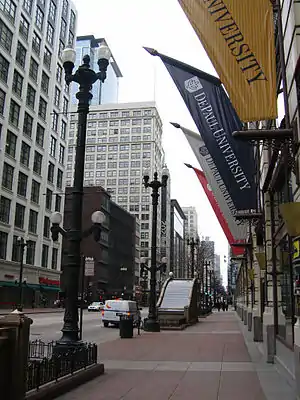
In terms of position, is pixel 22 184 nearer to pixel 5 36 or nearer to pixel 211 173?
pixel 5 36

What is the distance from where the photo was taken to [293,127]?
923 centimetres

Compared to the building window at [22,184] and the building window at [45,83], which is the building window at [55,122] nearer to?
the building window at [45,83]

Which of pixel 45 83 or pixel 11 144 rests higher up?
pixel 45 83

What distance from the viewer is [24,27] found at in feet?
202

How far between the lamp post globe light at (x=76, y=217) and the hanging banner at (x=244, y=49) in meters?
3.82

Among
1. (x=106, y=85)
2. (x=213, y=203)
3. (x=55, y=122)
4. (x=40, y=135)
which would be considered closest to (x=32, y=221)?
(x=40, y=135)

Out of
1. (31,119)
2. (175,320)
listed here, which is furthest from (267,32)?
(31,119)

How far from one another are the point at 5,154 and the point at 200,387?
5096 centimetres

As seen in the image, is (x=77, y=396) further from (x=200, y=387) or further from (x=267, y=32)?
(x=267, y=32)

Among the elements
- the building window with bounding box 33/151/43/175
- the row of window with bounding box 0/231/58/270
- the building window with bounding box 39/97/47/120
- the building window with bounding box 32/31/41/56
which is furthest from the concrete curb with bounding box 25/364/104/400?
the building window with bounding box 32/31/41/56

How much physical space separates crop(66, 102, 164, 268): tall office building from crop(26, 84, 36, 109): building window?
8271 cm

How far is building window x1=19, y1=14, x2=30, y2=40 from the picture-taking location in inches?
2387

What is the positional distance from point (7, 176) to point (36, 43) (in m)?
21.0

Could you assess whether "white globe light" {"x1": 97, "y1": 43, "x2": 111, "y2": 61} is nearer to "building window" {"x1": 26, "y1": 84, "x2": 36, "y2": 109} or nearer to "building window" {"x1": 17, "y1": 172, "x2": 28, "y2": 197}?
"building window" {"x1": 17, "y1": 172, "x2": 28, "y2": 197}
